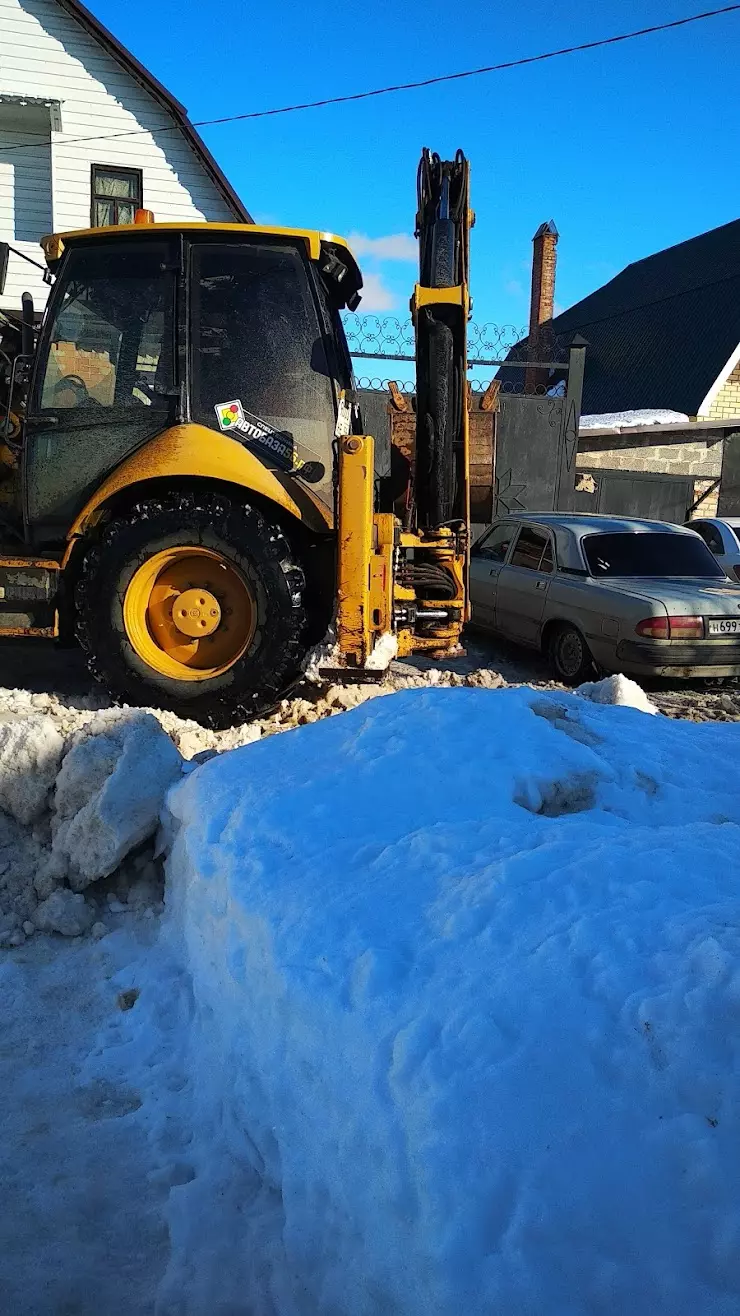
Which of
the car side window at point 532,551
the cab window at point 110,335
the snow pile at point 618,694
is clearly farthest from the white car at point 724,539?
the cab window at point 110,335

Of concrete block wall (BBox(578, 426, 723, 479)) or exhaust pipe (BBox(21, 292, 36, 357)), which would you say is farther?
concrete block wall (BBox(578, 426, 723, 479))

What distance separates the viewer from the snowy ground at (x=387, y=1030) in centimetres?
146

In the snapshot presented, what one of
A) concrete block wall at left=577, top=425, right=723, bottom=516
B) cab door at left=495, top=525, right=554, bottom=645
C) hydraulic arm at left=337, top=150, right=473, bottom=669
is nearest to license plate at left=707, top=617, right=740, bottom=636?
cab door at left=495, top=525, right=554, bottom=645

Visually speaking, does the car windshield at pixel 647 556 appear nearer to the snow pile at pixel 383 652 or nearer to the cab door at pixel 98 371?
the snow pile at pixel 383 652

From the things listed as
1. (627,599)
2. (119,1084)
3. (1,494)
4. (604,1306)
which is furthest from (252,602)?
(604,1306)

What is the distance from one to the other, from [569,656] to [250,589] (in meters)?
3.45

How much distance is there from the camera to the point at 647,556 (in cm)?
752

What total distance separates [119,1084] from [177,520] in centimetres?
300

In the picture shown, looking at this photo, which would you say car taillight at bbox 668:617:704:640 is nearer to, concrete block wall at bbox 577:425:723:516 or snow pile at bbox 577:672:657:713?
snow pile at bbox 577:672:657:713

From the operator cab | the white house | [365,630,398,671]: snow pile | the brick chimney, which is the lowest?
[365,630,398,671]: snow pile

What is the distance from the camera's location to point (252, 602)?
189 inches

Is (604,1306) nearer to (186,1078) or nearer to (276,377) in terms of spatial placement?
(186,1078)

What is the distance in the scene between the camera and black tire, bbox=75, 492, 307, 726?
4.69 metres

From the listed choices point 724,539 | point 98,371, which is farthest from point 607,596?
point 724,539
